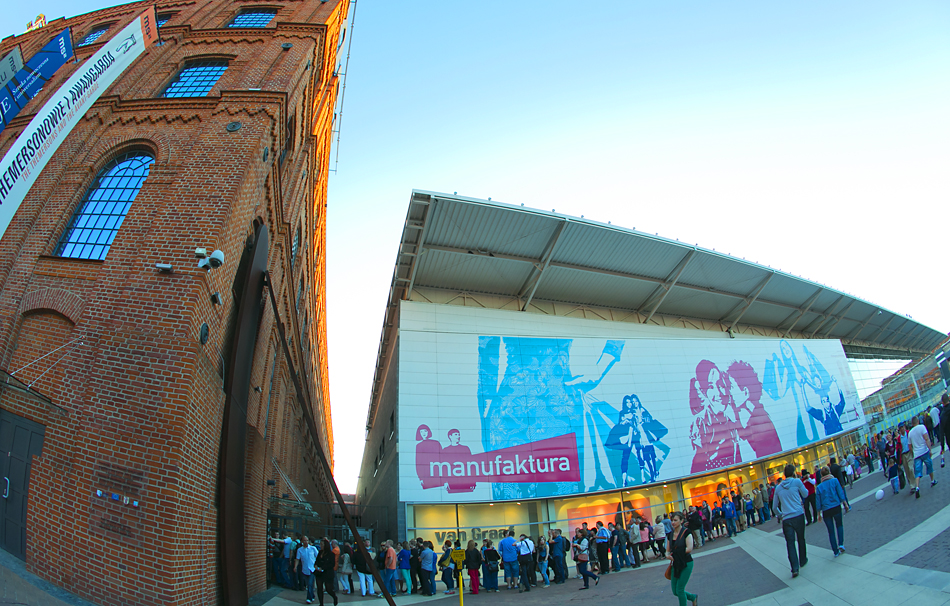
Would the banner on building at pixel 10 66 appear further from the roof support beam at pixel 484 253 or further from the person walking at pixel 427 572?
the roof support beam at pixel 484 253

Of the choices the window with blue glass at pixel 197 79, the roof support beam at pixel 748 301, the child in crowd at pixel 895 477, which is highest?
the window with blue glass at pixel 197 79

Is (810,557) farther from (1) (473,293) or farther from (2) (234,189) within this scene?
(1) (473,293)

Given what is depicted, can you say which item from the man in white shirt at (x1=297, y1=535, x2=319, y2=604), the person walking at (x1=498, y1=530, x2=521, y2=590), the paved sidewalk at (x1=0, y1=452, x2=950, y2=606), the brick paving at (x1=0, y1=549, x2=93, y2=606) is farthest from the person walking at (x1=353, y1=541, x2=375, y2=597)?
the brick paving at (x1=0, y1=549, x2=93, y2=606)

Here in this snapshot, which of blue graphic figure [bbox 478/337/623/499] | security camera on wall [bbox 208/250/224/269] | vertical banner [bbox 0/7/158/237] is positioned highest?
vertical banner [bbox 0/7/158/237]

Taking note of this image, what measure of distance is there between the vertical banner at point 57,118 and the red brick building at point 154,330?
1.97 metres

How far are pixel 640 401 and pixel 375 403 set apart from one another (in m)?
21.1

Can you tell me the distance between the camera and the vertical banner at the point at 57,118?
6062mm

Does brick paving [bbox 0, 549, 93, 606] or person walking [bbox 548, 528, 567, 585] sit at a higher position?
brick paving [bbox 0, 549, 93, 606]

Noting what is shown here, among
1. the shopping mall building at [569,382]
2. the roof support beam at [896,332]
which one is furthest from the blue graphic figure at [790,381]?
the roof support beam at [896,332]

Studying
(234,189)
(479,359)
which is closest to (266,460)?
(234,189)

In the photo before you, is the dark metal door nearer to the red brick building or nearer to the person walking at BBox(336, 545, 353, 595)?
the red brick building

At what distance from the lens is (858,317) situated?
37.7m

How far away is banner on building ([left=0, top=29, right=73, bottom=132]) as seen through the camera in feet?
26.8

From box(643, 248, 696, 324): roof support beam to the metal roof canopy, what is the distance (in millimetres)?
60
